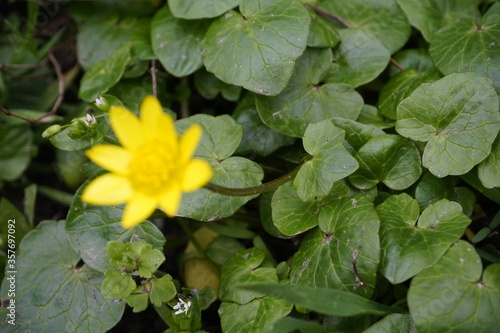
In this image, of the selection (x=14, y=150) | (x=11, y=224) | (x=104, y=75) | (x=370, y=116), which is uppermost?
(x=104, y=75)

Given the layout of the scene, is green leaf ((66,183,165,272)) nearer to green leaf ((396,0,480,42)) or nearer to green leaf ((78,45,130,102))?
green leaf ((78,45,130,102))

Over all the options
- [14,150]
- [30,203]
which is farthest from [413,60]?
[14,150]

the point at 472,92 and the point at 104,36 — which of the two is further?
the point at 104,36

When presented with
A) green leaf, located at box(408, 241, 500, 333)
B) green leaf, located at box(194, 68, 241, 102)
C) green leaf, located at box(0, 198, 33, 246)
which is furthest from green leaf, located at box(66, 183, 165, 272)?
green leaf, located at box(408, 241, 500, 333)

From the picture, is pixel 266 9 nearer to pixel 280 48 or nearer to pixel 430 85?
pixel 280 48

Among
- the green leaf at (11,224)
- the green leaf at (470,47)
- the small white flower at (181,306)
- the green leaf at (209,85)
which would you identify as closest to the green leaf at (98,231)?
the small white flower at (181,306)

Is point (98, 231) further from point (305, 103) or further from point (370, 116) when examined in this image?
point (370, 116)

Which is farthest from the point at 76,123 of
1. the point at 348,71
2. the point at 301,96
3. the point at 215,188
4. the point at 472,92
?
the point at 472,92
